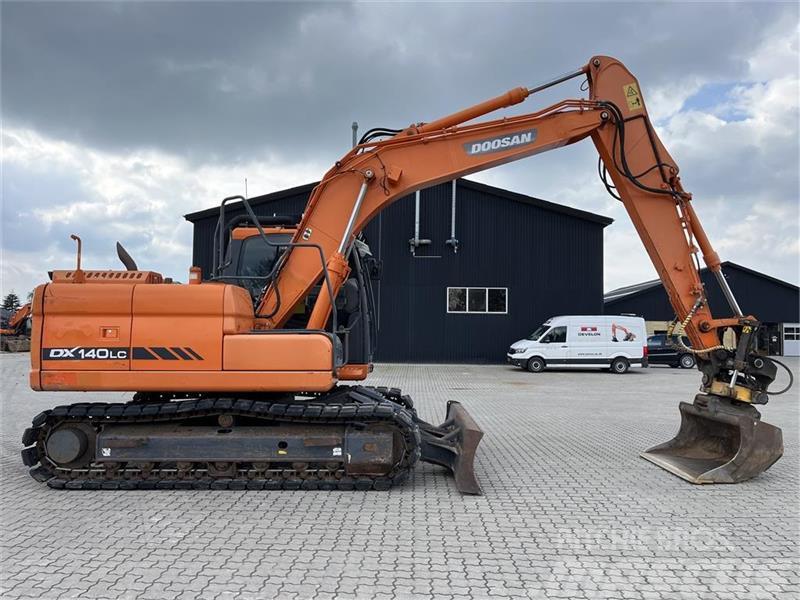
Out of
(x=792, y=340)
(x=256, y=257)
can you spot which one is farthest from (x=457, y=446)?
(x=792, y=340)

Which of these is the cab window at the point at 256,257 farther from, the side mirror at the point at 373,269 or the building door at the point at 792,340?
the building door at the point at 792,340

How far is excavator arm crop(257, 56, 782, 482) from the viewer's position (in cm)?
645

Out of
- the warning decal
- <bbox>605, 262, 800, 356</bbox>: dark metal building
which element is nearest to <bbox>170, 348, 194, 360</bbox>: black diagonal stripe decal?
the warning decal

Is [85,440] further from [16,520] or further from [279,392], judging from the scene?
[279,392]

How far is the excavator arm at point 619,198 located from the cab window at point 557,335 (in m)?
15.4

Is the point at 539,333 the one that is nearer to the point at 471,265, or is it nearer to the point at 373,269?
the point at 471,265

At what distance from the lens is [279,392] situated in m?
6.17

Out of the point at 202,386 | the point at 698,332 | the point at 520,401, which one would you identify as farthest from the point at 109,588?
the point at 520,401

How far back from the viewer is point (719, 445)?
23.0 ft

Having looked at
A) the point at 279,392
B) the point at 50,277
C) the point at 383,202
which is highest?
the point at 383,202

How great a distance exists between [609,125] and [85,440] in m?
6.67

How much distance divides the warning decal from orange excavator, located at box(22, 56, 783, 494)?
0.02m

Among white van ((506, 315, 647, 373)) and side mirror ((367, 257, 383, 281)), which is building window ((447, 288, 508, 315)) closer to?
white van ((506, 315, 647, 373))

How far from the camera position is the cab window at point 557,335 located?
22.5 meters
